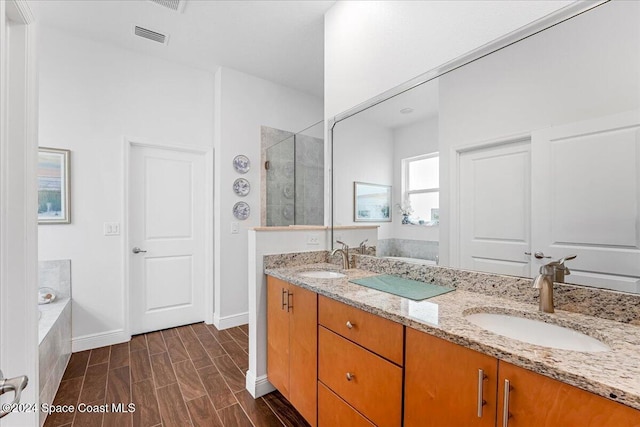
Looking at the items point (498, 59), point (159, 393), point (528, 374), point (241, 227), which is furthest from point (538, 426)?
point (241, 227)

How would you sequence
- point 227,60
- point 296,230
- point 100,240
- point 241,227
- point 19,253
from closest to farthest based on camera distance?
point 19,253
point 296,230
point 100,240
point 227,60
point 241,227

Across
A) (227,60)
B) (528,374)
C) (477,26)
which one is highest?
(227,60)

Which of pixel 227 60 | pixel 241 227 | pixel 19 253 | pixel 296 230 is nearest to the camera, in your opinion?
pixel 19 253

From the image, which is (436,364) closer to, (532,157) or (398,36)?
(532,157)

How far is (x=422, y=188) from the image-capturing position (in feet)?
5.51

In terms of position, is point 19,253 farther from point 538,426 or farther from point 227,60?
point 227,60

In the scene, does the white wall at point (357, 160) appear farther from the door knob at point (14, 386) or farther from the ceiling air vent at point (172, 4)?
the door knob at point (14, 386)

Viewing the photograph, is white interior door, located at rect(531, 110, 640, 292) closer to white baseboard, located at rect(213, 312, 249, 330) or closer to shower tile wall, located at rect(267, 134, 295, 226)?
shower tile wall, located at rect(267, 134, 295, 226)

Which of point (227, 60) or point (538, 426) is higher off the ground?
point (227, 60)

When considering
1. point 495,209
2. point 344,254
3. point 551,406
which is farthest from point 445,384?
point 344,254

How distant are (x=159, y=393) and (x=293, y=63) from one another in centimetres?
319

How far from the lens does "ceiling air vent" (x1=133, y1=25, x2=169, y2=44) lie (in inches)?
100

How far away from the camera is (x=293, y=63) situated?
10.2 ft

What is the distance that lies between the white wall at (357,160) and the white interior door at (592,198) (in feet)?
2.65
